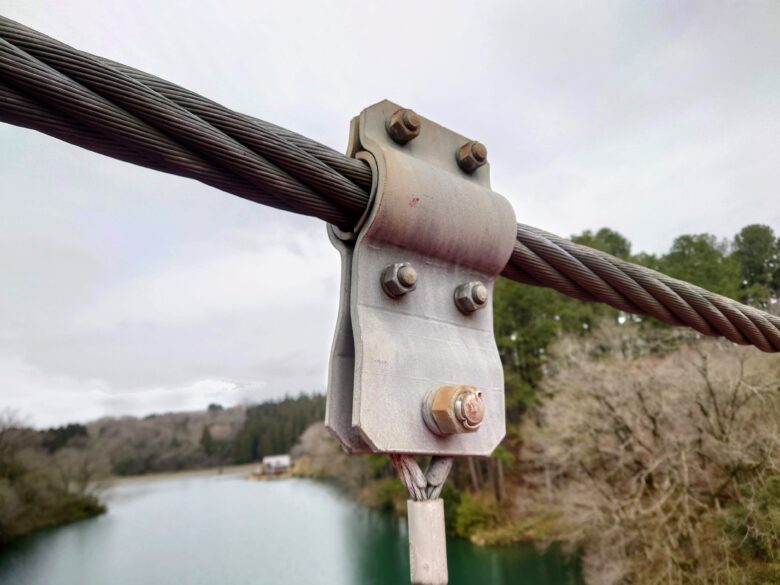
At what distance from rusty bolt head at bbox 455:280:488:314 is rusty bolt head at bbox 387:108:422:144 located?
0.27 meters

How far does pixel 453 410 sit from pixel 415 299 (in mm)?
189

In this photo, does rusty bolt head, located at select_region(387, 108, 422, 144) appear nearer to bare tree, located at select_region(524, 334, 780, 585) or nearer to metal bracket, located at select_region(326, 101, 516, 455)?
metal bracket, located at select_region(326, 101, 516, 455)

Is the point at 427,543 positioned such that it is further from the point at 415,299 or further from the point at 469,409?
the point at 415,299

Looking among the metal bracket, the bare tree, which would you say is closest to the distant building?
the bare tree

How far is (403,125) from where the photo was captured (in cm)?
92

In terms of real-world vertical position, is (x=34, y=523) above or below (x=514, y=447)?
below

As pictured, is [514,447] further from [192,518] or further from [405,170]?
[405,170]

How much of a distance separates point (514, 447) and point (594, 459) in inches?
221

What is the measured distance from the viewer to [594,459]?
1126 centimetres

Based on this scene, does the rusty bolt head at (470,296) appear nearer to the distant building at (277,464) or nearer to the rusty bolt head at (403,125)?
the rusty bolt head at (403,125)

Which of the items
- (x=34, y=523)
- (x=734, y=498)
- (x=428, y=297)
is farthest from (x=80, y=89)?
(x=34, y=523)

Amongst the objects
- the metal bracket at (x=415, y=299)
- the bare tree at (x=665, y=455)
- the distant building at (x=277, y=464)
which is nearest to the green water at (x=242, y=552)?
the bare tree at (x=665, y=455)

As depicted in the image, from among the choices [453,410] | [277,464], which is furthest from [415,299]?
Answer: [277,464]

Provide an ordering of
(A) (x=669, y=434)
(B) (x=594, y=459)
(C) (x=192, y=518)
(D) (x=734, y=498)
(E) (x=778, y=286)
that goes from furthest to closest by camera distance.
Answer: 1. (C) (x=192, y=518)
2. (E) (x=778, y=286)
3. (B) (x=594, y=459)
4. (A) (x=669, y=434)
5. (D) (x=734, y=498)
